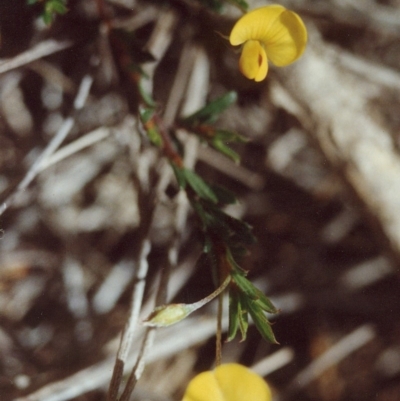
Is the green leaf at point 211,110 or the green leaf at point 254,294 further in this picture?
the green leaf at point 211,110

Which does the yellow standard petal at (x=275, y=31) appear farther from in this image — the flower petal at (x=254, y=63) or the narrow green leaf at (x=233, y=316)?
the narrow green leaf at (x=233, y=316)

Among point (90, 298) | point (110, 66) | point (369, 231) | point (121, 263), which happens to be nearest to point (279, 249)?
point (369, 231)

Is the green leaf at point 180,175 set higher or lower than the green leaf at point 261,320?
higher

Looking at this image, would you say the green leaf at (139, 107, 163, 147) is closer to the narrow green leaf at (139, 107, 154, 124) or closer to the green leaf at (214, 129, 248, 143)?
the narrow green leaf at (139, 107, 154, 124)

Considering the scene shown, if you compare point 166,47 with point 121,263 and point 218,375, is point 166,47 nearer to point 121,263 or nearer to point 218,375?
point 121,263

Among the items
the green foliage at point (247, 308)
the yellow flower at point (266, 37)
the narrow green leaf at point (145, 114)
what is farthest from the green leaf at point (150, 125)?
the green foliage at point (247, 308)

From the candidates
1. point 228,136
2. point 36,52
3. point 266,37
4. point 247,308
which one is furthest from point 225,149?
point 36,52

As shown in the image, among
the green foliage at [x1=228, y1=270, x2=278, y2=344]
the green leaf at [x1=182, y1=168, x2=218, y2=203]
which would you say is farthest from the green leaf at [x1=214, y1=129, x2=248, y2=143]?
the green foliage at [x1=228, y1=270, x2=278, y2=344]

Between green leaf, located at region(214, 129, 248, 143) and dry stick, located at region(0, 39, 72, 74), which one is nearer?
green leaf, located at region(214, 129, 248, 143)
